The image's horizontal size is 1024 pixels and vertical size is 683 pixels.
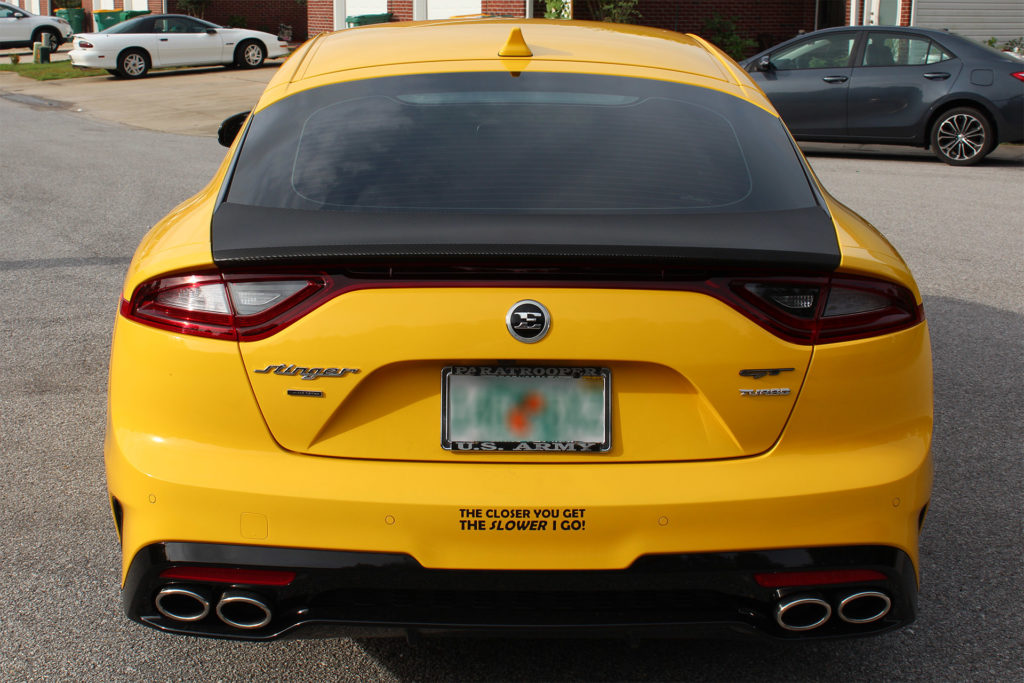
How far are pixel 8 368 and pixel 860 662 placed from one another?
14.7 ft

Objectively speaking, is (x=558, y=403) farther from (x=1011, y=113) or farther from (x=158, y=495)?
(x=1011, y=113)

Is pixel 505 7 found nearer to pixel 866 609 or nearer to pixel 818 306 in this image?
pixel 818 306

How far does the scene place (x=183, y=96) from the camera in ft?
76.9

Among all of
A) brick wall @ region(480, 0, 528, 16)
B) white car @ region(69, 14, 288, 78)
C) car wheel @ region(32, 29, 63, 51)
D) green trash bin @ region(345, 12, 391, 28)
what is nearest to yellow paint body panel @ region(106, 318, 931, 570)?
brick wall @ region(480, 0, 528, 16)

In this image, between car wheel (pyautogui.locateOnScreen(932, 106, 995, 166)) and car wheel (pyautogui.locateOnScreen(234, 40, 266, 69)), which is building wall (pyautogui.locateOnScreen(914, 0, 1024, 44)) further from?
car wheel (pyautogui.locateOnScreen(234, 40, 266, 69))

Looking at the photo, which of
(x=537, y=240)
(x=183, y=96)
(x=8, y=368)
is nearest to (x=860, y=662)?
(x=537, y=240)

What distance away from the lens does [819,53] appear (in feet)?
47.9

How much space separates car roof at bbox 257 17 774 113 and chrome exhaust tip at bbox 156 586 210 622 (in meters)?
1.50

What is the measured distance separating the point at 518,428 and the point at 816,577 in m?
0.77

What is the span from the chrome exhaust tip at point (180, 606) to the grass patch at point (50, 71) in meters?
28.3

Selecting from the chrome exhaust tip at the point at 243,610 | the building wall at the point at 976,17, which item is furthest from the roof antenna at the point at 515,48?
the building wall at the point at 976,17

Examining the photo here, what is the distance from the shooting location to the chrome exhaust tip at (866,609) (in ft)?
8.70

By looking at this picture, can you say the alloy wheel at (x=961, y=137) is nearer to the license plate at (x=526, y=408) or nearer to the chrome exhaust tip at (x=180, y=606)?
the license plate at (x=526, y=408)

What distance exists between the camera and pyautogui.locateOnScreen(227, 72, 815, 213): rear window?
286 cm
